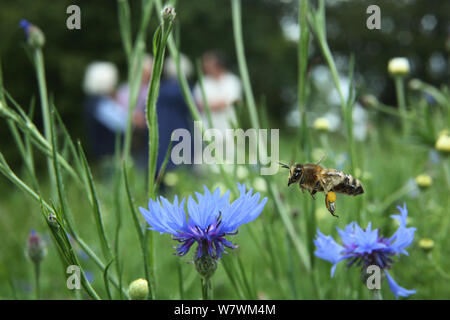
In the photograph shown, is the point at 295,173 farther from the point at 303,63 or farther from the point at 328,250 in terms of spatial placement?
the point at 303,63

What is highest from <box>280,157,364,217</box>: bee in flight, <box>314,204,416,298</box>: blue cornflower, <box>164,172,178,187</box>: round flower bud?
<box>164,172,178,187</box>: round flower bud

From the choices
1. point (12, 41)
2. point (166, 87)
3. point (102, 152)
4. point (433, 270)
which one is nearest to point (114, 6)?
point (12, 41)

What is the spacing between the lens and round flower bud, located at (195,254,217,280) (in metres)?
0.42

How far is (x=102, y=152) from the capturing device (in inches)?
153

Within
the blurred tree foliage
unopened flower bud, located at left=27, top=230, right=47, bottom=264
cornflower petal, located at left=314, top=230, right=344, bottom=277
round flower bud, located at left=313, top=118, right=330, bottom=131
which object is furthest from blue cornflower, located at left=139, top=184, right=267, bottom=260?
the blurred tree foliage

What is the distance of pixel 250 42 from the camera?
27.5ft

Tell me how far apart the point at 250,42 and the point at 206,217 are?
27.1ft

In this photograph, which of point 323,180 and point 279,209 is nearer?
point 323,180

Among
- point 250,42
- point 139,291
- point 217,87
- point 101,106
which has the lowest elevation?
point 139,291

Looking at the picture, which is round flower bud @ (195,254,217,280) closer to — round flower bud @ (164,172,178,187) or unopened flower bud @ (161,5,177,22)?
unopened flower bud @ (161,5,177,22)

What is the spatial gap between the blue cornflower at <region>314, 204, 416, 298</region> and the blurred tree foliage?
345 centimetres

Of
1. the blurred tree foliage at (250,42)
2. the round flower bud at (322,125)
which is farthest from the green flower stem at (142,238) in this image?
the blurred tree foliage at (250,42)

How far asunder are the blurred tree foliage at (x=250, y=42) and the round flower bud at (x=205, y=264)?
11.5 ft

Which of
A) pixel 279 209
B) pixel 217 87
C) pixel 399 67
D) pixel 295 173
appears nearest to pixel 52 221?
pixel 295 173
